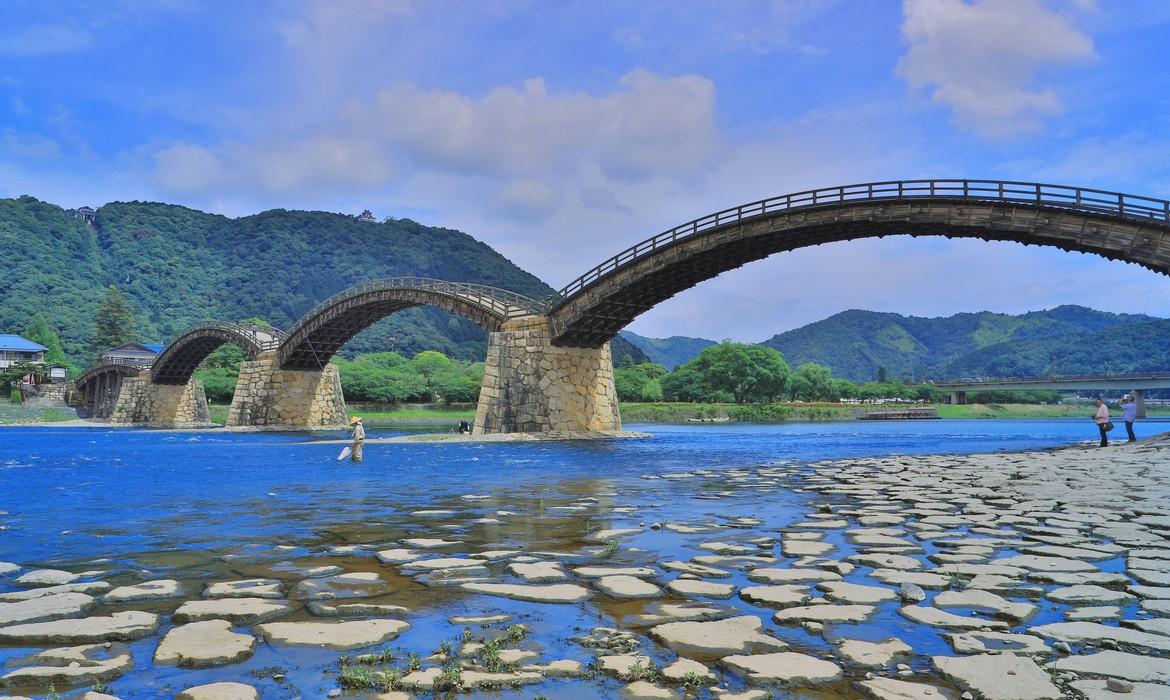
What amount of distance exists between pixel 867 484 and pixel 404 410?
2956 inches

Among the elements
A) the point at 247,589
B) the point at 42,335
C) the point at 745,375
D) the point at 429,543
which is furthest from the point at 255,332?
the point at 42,335

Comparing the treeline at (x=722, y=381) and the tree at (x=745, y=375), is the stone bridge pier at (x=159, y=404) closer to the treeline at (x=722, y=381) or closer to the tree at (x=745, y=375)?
the treeline at (x=722, y=381)

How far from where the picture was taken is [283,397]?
58531mm

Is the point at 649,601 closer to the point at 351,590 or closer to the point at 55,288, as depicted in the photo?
the point at 351,590

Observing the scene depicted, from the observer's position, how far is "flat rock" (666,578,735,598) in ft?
20.7

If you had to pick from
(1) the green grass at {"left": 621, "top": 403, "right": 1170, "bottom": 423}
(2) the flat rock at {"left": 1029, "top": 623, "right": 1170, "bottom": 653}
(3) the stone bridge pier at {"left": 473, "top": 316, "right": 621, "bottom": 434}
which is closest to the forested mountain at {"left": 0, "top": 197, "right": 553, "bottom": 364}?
(1) the green grass at {"left": 621, "top": 403, "right": 1170, "bottom": 423}

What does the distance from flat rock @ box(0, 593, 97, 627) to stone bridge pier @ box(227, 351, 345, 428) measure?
182 ft

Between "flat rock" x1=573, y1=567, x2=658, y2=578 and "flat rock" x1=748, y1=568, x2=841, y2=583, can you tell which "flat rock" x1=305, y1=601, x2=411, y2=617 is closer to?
"flat rock" x1=573, y1=567, x2=658, y2=578

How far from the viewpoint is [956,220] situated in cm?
2789

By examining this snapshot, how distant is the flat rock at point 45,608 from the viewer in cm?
555

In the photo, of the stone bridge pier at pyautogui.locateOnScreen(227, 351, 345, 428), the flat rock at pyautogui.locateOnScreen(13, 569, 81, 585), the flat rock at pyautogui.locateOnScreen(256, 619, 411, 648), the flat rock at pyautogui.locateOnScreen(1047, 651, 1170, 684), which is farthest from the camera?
the stone bridge pier at pyautogui.locateOnScreen(227, 351, 345, 428)

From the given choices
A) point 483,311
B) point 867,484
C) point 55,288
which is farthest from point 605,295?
point 55,288

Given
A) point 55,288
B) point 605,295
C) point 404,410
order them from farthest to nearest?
point 55,288, point 404,410, point 605,295

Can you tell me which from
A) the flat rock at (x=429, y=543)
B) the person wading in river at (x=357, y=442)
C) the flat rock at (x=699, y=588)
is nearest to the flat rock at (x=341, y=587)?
the flat rock at (x=429, y=543)
